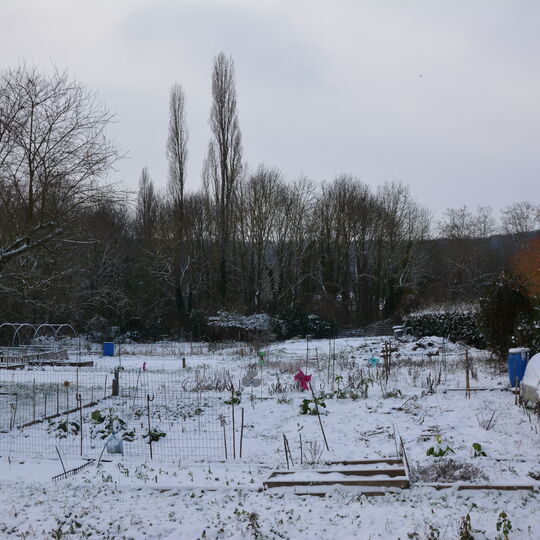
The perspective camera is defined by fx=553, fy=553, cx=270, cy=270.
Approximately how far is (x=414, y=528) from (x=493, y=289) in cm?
1003

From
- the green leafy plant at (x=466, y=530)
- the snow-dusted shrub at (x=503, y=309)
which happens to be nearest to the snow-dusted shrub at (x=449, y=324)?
the snow-dusted shrub at (x=503, y=309)

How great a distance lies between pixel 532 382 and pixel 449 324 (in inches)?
550

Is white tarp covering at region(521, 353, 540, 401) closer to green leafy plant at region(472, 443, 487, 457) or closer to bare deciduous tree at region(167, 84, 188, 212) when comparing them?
green leafy plant at region(472, 443, 487, 457)

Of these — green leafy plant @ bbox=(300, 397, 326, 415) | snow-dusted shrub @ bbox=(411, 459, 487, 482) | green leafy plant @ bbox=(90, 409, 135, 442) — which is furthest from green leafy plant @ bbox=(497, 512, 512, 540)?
green leafy plant @ bbox=(90, 409, 135, 442)

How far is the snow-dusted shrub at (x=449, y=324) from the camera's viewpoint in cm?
2034

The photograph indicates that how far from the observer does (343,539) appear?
450 cm

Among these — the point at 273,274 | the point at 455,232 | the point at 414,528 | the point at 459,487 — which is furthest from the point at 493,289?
the point at 455,232

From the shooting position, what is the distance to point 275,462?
22.6 ft

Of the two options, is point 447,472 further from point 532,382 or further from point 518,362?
point 518,362

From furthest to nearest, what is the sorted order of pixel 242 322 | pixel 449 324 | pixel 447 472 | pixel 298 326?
pixel 242 322 < pixel 298 326 < pixel 449 324 < pixel 447 472

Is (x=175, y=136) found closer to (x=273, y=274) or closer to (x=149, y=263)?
(x=149, y=263)

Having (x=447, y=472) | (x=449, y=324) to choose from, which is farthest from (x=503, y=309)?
(x=449, y=324)

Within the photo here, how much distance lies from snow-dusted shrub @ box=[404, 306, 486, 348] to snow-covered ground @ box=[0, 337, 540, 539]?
24.6 ft

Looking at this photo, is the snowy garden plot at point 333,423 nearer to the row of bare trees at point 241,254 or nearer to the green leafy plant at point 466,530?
the green leafy plant at point 466,530
